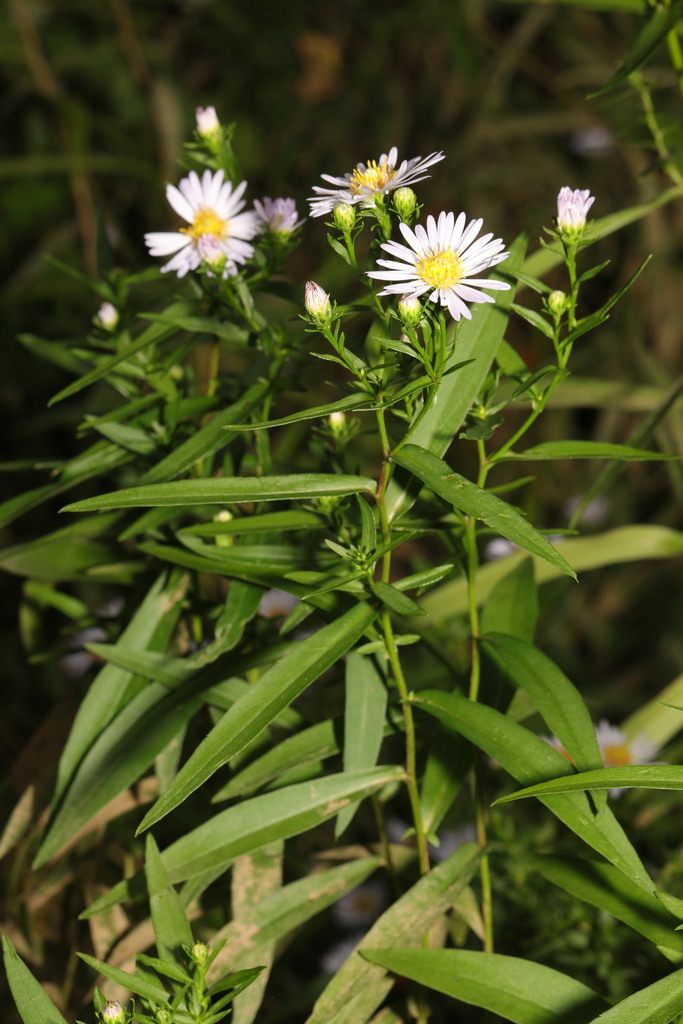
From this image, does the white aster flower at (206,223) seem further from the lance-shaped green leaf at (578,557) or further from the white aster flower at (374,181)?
the lance-shaped green leaf at (578,557)

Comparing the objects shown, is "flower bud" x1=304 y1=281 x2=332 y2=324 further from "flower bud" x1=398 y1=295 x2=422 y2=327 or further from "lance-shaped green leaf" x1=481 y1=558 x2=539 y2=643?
"lance-shaped green leaf" x1=481 y1=558 x2=539 y2=643

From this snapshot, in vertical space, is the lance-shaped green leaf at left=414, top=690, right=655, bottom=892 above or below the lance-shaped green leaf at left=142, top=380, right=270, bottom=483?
below

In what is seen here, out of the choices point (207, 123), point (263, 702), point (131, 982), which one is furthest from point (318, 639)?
point (207, 123)

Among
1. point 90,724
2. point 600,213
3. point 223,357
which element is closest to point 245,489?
point 90,724

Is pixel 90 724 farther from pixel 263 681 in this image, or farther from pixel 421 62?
pixel 421 62

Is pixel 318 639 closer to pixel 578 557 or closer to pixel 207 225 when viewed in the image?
pixel 207 225

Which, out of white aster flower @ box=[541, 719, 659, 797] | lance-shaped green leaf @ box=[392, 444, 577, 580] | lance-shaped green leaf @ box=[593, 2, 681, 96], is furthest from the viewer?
white aster flower @ box=[541, 719, 659, 797]

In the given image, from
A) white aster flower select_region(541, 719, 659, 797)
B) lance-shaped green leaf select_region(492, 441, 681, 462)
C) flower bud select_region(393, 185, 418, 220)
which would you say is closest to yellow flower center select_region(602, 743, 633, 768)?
white aster flower select_region(541, 719, 659, 797)
